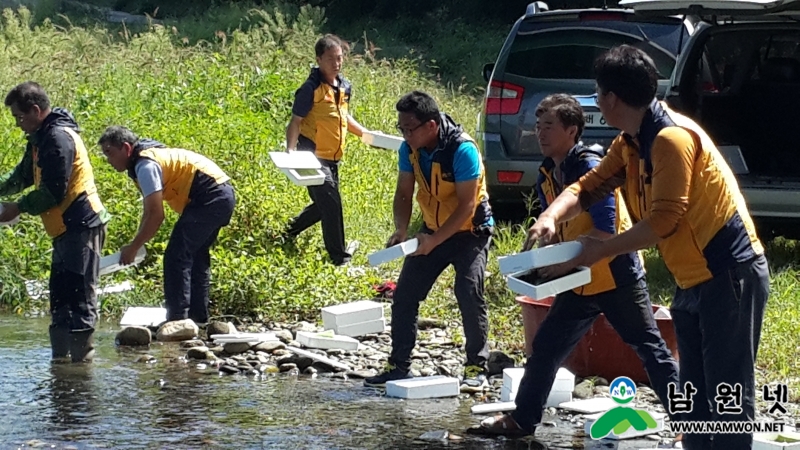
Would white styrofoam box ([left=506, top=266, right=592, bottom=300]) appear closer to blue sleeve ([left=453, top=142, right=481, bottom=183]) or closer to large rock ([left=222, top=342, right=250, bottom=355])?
blue sleeve ([left=453, top=142, right=481, bottom=183])

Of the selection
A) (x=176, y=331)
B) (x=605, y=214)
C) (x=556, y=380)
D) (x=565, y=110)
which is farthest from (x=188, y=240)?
(x=605, y=214)

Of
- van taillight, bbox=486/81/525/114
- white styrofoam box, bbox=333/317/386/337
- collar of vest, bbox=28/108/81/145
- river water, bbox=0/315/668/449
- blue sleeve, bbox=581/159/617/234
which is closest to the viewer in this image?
blue sleeve, bbox=581/159/617/234

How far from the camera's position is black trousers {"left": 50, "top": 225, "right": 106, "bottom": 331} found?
766cm

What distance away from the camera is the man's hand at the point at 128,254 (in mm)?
7695

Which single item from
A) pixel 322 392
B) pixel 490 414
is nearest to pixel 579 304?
pixel 490 414

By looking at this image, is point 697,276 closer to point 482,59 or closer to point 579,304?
point 579,304

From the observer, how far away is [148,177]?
7.92 metres

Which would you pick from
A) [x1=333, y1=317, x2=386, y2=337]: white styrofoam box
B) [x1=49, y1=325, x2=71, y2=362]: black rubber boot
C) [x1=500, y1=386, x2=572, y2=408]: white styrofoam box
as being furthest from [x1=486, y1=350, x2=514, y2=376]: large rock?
[x1=49, y1=325, x2=71, y2=362]: black rubber boot

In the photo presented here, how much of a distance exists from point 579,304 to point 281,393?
2.04 m

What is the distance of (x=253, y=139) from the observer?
10.8 metres

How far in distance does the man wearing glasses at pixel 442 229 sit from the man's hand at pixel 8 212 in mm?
2358

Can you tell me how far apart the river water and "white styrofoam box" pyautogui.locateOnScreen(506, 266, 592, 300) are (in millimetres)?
1347

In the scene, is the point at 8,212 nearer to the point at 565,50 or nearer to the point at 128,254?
the point at 128,254

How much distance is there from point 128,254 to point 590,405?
302 cm
